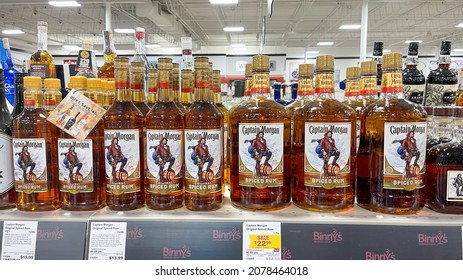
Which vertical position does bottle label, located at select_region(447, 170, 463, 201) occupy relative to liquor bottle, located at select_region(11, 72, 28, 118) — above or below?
below

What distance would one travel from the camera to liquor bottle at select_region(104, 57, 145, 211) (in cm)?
96

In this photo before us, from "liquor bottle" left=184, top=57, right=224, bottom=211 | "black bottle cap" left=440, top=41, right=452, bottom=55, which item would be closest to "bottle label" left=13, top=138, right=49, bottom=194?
"liquor bottle" left=184, top=57, right=224, bottom=211

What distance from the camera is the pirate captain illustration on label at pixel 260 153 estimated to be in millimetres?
965

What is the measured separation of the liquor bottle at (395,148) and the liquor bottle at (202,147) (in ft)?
1.37

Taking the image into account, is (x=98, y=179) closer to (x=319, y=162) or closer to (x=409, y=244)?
(x=319, y=162)

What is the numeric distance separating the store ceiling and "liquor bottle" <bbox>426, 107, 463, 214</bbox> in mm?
6743

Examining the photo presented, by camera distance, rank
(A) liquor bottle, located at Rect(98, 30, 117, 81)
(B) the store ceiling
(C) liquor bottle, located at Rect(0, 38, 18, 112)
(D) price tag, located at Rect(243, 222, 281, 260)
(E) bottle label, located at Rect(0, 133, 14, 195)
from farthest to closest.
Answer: (B) the store ceiling
(A) liquor bottle, located at Rect(98, 30, 117, 81)
(C) liquor bottle, located at Rect(0, 38, 18, 112)
(E) bottle label, located at Rect(0, 133, 14, 195)
(D) price tag, located at Rect(243, 222, 281, 260)

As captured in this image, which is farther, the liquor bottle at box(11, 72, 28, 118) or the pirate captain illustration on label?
the liquor bottle at box(11, 72, 28, 118)

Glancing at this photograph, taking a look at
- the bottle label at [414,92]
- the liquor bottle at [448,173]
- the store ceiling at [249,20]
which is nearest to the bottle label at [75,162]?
the liquor bottle at [448,173]

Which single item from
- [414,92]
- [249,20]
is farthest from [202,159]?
[249,20]

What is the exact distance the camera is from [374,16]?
10461mm

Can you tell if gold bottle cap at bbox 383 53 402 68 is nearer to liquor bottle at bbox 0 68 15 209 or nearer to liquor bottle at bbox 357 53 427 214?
liquor bottle at bbox 357 53 427 214

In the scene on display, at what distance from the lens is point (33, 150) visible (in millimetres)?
974
